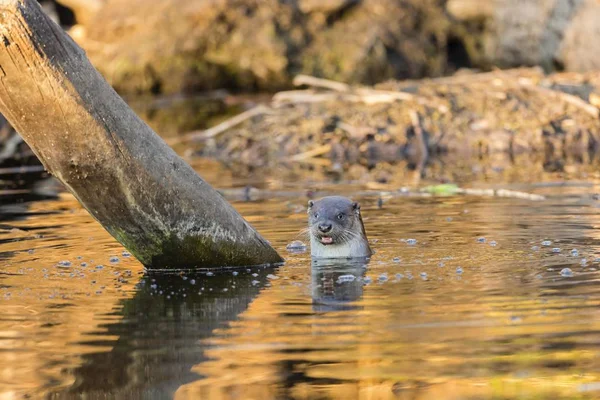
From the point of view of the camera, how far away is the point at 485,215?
1077 cm

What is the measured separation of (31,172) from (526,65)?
10.6 metres

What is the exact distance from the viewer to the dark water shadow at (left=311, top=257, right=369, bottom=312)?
274 inches

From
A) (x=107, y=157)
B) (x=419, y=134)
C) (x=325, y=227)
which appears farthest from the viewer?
(x=419, y=134)

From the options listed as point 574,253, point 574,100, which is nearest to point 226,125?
point 574,100

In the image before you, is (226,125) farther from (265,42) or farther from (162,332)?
(162,332)

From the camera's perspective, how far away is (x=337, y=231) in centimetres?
890

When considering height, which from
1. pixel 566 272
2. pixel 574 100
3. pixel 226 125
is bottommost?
pixel 566 272

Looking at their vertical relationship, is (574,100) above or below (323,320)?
above

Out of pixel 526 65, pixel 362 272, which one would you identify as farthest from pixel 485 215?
pixel 526 65

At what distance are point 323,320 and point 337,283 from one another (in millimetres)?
1310

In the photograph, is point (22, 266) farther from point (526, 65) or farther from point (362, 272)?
point (526, 65)

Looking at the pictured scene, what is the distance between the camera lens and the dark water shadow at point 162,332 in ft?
17.2

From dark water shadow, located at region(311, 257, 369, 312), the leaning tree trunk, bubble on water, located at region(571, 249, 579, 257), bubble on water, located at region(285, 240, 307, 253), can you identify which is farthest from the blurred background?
the leaning tree trunk

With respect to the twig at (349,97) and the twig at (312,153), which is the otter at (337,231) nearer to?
the twig at (312,153)
